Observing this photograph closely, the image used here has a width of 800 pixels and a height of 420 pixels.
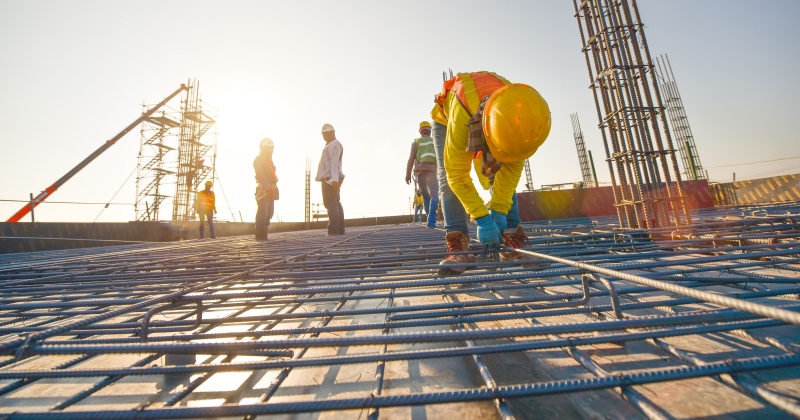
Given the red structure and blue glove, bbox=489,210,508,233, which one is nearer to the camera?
blue glove, bbox=489,210,508,233

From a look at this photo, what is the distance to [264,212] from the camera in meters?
5.56

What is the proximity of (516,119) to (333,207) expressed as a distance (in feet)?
14.2

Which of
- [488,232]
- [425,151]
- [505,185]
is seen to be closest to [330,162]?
[425,151]

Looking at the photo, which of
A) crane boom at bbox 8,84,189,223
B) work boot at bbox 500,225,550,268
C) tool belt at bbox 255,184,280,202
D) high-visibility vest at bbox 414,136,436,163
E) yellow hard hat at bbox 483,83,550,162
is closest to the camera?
yellow hard hat at bbox 483,83,550,162

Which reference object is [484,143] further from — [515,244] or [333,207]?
[333,207]

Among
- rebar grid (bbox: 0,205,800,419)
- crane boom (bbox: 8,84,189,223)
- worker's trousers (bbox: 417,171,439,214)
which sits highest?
crane boom (bbox: 8,84,189,223)

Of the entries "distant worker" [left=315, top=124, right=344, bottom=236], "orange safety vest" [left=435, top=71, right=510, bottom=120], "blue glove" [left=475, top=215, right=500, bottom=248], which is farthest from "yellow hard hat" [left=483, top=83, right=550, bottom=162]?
"distant worker" [left=315, top=124, right=344, bottom=236]

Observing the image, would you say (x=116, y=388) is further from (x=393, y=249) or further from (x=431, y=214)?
(x=431, y=214)

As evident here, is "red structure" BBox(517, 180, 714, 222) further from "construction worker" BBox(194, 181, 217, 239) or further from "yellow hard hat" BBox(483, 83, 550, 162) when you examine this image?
"construction worker" BBox(194, 181, 217, 239)

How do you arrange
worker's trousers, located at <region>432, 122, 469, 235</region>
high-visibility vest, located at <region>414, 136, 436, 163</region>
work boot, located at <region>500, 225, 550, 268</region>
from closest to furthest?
work boot, located at <region>500, 225, 550, 268</region> < worker's trousers, located at <region>432, 122, 469, 235</region> < high-visibility vest, located at <region>414, 136, 436, 163</region>

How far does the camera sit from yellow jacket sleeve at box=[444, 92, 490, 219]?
2.20m

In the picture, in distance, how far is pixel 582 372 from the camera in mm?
899

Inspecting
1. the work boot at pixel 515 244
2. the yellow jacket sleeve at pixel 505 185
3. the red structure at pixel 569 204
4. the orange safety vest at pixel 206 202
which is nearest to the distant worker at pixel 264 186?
the yellow jacket sleeve at pixel 505 185

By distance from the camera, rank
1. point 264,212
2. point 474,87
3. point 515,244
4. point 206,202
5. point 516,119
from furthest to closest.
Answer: point 206,202 → point 264,212 → point 515,244 → point 474,87 → point 516,119
